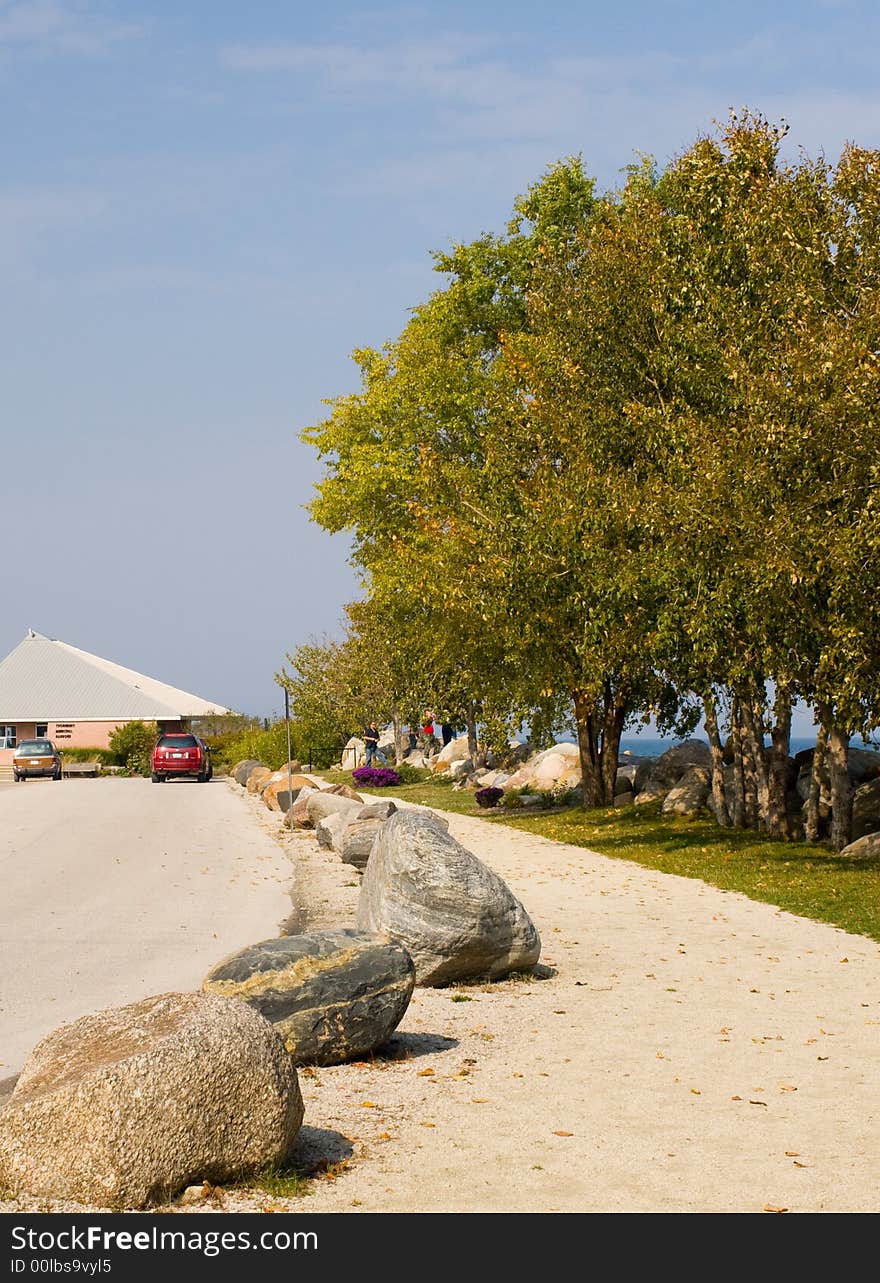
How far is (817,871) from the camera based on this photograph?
63.9 feet

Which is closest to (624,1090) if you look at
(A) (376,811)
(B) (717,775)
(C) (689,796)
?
(A) (376,811)

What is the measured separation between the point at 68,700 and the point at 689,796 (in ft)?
187

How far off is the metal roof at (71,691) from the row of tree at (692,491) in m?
46.8

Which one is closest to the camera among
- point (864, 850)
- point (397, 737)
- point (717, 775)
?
point (864, 850)

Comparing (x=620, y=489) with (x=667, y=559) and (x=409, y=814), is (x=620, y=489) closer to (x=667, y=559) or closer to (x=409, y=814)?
(x=667, y=559)

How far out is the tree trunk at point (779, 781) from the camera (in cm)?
2386

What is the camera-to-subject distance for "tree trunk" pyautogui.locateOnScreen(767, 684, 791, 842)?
23.9 meters

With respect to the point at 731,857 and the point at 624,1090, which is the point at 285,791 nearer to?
the point at 731,857

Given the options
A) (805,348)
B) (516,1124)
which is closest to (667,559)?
(805,348)

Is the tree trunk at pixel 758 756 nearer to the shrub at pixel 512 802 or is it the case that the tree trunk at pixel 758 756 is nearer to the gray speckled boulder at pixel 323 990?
the shrub at pixel 512 802

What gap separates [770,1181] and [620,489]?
53.0ft

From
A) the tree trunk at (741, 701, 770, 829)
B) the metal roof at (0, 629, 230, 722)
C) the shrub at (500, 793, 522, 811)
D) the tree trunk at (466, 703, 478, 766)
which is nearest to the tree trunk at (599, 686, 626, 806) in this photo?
the shrub at (500, 793, 522, 811)

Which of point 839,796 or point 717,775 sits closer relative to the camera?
point 839,796

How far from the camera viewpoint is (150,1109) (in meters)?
5.86
